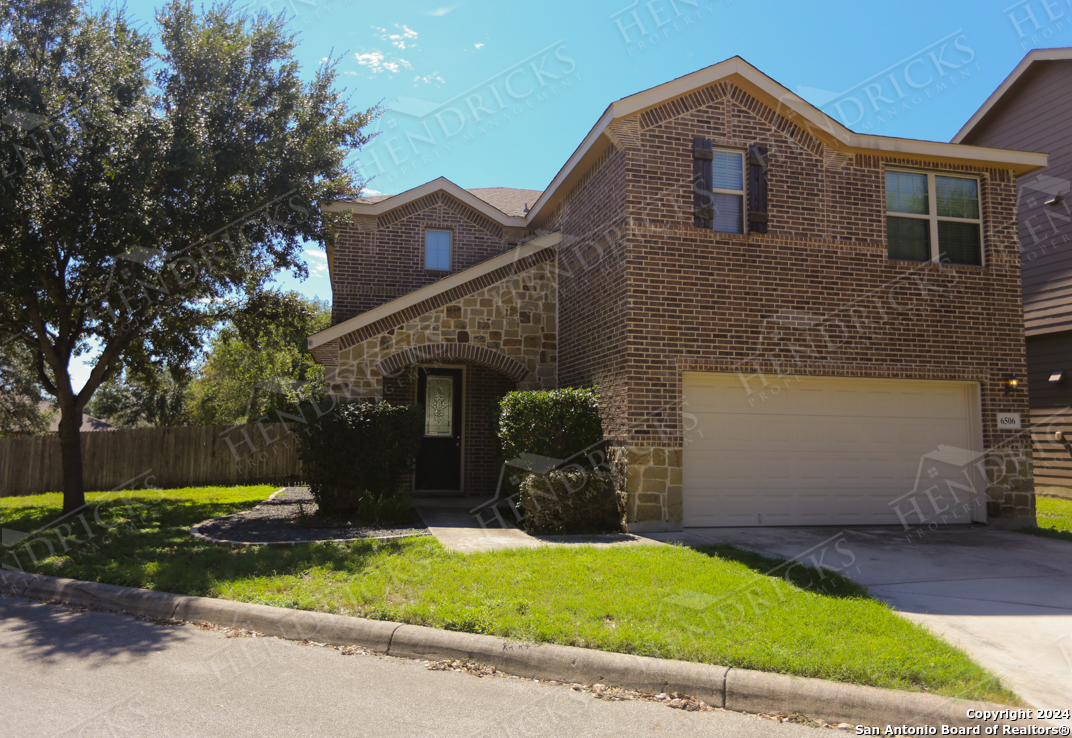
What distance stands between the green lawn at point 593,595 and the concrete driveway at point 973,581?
0.35 meters

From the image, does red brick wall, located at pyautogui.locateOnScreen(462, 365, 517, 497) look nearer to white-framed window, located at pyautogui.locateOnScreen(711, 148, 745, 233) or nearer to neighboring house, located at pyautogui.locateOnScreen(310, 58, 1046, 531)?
neighboring house, located at pyautogui.locateOnScreen(310, 58, 1046, 531)

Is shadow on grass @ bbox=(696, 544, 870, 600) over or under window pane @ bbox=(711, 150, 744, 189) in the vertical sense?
under

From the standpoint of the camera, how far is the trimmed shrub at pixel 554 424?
393 inches

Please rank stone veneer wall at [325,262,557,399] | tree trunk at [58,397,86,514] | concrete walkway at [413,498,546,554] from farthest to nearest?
1. stone veneer wall at [325,262,557,399]
2. tree trunk at [58,397,86,514]
3. concrete walkway at [413,498,546,554]

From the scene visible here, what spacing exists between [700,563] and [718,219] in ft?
17.7

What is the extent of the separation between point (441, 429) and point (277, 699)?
10.5 metres

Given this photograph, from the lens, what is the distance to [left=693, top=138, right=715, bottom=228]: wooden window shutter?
10172 mm

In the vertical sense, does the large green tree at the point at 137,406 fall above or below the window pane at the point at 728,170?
below

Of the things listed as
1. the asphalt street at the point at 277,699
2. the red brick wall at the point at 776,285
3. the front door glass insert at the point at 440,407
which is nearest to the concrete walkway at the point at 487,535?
the red brick wall at the point at 776,285

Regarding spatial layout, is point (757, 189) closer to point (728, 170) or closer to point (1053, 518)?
point (728, 170)

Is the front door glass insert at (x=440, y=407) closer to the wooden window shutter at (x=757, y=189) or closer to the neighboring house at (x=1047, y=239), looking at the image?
the wooden window shutter at (x=757, y=189)

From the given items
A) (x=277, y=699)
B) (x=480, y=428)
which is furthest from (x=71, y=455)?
(x=277, y=699)

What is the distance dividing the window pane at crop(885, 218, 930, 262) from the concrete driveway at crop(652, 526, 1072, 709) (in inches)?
168

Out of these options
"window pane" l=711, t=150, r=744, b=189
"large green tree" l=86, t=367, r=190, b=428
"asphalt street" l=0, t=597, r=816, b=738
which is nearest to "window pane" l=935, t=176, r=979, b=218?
"window pane" l=711, t=150, r=744, b=189
